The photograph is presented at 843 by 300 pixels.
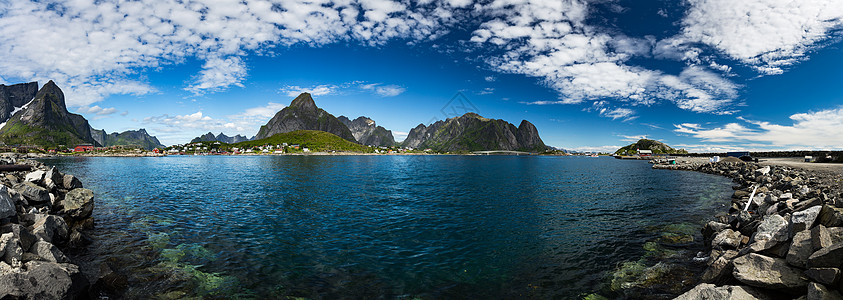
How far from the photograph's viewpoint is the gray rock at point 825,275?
27.7 feet

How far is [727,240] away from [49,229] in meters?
34.6

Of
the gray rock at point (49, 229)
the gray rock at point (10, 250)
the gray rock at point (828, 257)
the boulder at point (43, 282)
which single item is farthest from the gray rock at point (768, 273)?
the gray rock at point (49, 229)

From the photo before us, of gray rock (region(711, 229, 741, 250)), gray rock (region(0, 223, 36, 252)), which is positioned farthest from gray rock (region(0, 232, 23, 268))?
gray rock (region(711, 229, 741, 250))

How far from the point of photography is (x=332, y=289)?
1305cm

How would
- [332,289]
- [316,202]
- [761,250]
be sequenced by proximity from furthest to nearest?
[316,202]
[332,289]
[761,250]

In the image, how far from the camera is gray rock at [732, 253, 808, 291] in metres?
9.60

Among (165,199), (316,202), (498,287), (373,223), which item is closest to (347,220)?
(373,223)

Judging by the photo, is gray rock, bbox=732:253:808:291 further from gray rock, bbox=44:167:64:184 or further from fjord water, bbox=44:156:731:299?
gray rock, bbox=44:167:64:184

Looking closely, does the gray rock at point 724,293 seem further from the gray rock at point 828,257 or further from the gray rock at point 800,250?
the gray rock at point 800,250

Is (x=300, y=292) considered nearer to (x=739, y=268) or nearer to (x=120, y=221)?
(x=739, y=268)

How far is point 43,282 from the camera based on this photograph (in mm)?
9977

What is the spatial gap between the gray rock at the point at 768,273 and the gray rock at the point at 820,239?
3.20ft

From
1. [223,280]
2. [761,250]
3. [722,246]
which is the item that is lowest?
[223,280]

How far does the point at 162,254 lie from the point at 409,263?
45.8ft
